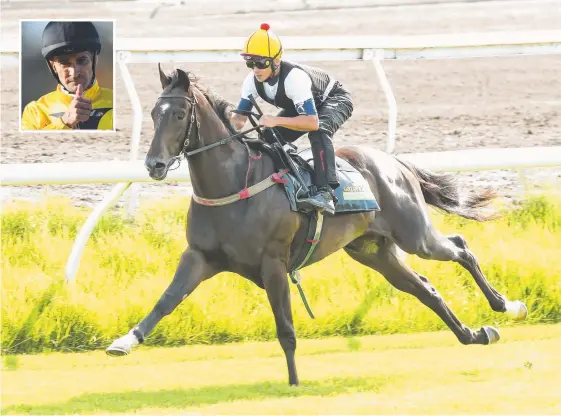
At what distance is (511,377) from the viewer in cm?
664

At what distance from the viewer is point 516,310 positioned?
7590mm

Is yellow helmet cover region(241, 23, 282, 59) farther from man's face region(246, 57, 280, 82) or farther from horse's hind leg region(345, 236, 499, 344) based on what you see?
horse's hind leg region(345, 236, 499, 344)

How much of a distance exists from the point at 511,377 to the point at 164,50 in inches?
124

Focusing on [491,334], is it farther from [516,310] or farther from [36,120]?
[36,120]

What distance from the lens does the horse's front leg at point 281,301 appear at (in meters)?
6.42

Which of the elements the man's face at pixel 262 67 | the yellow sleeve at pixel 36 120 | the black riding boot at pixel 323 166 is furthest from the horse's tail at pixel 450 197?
the yellow sleeve at pixel 36 120

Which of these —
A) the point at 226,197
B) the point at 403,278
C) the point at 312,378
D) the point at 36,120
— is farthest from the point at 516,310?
the point at 36,120

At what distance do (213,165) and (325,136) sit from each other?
2.13 feet

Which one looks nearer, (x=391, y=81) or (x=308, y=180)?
(x=308, y=180)

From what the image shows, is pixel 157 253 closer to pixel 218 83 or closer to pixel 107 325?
pixel 107 325

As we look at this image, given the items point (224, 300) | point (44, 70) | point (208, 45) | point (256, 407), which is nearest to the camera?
point (256, 407)

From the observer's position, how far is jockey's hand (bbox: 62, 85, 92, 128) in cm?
905

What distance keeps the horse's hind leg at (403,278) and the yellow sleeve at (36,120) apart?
2773 mm

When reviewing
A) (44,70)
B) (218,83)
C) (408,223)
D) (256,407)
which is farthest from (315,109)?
(218,83)
